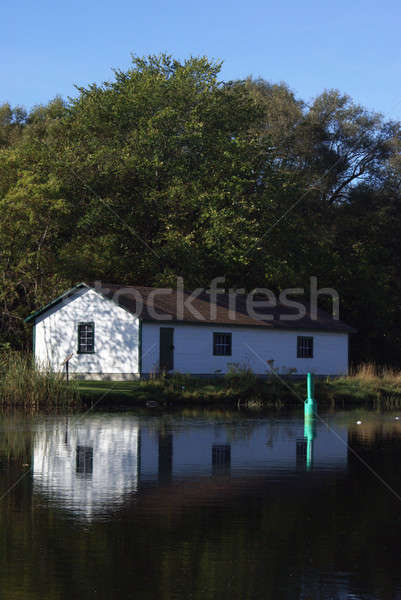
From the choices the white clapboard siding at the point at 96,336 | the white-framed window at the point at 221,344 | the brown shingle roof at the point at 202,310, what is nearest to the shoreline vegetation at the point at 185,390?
the white-framed window at the point at 221,344

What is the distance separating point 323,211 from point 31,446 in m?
47.9

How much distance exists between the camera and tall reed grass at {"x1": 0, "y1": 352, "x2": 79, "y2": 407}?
3203 cm

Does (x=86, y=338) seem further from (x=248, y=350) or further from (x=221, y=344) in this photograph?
(x=248, y=350)

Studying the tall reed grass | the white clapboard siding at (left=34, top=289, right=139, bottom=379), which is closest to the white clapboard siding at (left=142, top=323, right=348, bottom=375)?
the white clapboard siding at (left=34, top=289, right=139, bottom=379)

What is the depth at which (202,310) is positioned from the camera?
152ft

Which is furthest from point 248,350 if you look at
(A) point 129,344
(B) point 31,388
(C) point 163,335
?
(B) point 31,388

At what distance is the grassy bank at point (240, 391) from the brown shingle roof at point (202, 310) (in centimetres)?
381

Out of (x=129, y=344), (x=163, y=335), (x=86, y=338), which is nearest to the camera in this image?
(x=129, y=344)

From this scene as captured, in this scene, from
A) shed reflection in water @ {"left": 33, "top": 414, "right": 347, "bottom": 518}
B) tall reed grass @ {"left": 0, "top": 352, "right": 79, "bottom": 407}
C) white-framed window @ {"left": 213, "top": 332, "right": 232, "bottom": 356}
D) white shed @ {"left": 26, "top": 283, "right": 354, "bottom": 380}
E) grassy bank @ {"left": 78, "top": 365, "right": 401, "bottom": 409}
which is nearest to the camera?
shed reflection in water @ {"left": 33, "top": 414, "right": 347, "bottom": 518}

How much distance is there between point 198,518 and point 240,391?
27.3 meters

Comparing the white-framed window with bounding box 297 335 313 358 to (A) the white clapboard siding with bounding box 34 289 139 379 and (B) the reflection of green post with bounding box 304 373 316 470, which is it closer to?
(A) the white clapboard siding with bounding box 34 289 139 379

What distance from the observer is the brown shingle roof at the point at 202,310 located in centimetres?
4378

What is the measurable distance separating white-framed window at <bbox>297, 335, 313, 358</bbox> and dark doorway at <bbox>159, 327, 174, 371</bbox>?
8.73m

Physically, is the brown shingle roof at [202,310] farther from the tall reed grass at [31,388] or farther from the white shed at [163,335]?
the tall reed grass at [31,388]
